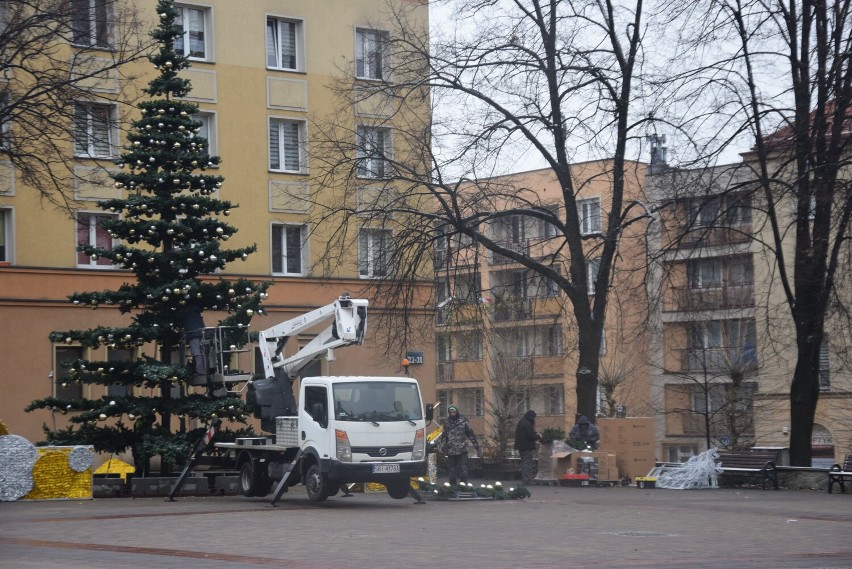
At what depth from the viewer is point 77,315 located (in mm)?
39281

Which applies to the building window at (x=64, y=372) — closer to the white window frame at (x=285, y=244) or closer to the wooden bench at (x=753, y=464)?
the white window frame at (x=285, y=244)

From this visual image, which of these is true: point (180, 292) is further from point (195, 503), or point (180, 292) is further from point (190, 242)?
point (195, 503)

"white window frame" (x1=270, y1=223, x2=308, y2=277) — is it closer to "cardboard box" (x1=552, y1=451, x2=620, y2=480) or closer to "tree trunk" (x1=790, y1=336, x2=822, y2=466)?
"cardboard box" (x1=552, y1=451, x2=620, y2=480)

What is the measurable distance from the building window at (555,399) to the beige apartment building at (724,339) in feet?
19.9

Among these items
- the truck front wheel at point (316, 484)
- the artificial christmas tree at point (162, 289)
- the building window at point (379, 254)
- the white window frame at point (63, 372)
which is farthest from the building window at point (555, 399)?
the truck front wheel at point (316, 484)

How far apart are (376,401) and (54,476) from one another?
22.5 feet


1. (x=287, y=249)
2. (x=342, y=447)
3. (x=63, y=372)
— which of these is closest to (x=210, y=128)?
(x=287, y=249)

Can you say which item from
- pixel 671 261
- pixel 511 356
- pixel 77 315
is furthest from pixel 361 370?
pixel 511 356

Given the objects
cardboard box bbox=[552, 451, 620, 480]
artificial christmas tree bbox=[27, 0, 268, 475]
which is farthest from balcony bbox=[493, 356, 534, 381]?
artificial christmas tree bbox=[27, 0, 268, 475]

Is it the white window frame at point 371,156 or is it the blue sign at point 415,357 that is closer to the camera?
the white window frame at point 371,156

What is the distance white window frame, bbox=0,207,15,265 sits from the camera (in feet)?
126

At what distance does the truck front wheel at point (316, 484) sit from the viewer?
24156 millimetres

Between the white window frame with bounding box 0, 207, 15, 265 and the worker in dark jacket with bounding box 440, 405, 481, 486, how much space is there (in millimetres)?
15368

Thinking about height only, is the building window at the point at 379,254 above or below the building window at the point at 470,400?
above
